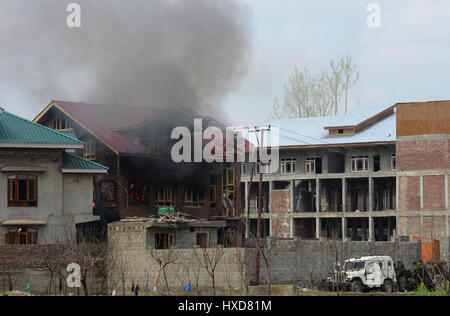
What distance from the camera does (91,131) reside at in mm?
59594

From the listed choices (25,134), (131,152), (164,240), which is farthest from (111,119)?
(164,240)

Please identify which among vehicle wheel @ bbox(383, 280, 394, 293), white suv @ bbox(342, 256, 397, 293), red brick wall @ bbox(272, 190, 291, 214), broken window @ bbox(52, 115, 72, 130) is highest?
broken window @ bbox(52, 115, 72, 130)

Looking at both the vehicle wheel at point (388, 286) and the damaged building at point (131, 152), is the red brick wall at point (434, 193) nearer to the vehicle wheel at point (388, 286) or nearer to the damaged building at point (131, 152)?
the damaged building at point (131, 152)

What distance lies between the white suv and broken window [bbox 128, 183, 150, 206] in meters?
18.3

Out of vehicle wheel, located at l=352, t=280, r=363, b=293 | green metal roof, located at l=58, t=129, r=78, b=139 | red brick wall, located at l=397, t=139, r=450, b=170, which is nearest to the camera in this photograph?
vehicle wheel, located at l=352, t=280, r=363, b=293

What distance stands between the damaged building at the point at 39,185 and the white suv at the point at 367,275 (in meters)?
15.2

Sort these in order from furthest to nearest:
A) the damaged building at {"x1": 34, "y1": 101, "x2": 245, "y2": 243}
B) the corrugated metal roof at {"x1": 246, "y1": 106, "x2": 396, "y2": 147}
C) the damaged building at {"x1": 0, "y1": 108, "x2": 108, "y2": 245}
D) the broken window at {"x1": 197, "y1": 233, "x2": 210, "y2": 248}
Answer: the corrugated metal roof at {"x1": 246, "y1": 106, "x2": 396, "y2": 147} → the damaged building at {"x1": 34, "y1": 101, "x2": 245, "y2": 243} → the broken window at {"x1": 197, "y1": 233, "x2": 210, "y2": 248} → the damaged building at {"x1": 0, "y1": 108, "x2": 108, "y2": 245}

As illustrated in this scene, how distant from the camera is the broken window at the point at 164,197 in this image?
6144 centimetres

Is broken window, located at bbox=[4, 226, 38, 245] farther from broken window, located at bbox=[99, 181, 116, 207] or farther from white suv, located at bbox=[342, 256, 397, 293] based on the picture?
white suv, located at bbox=[342, 256, 397, 293]

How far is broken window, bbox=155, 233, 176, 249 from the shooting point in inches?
Result: 1939

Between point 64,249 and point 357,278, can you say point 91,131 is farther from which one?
point 357,278

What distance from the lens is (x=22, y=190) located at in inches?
1981

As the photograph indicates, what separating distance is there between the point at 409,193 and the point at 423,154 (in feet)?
10.6

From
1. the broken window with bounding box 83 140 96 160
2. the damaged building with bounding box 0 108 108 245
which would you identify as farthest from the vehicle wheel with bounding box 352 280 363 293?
the broken window with bounding box 83 140 96 160
